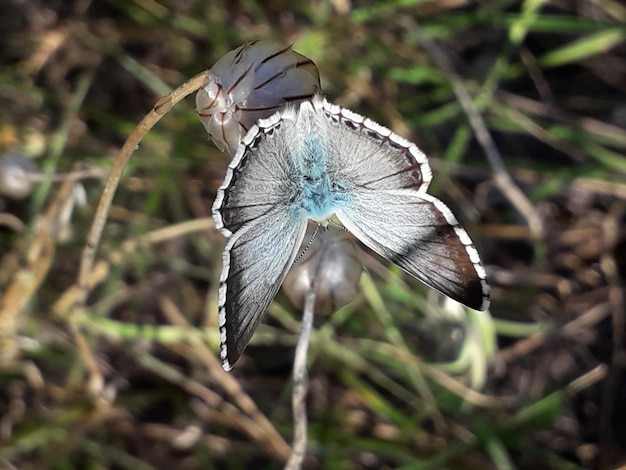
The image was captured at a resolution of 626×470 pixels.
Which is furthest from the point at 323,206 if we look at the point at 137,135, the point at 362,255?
the point at 362,255

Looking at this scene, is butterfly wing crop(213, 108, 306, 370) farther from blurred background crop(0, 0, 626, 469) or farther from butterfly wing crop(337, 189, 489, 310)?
blurred background crop(0, 0, 626, 469)

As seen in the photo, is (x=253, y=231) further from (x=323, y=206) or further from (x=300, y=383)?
(x=300, y=383)

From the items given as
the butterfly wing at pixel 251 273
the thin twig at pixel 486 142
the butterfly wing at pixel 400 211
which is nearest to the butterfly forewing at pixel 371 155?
the butterfly wing at pixel 400 211

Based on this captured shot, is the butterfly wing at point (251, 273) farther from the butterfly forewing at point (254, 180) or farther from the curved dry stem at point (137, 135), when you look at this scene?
the curved dry stem at point (137, 135)

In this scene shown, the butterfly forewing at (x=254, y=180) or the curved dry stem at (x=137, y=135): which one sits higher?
the curved dry stem at (x=137, y=135)

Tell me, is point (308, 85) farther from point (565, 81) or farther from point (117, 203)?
point (565, 81)

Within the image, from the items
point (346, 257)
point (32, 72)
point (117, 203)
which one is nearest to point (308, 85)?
point (346, 257)
